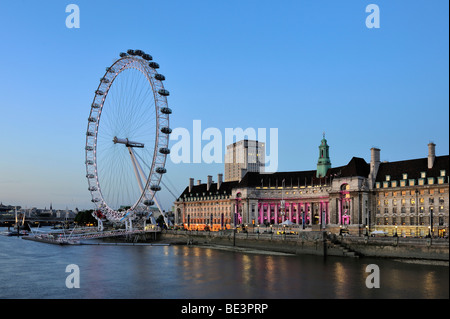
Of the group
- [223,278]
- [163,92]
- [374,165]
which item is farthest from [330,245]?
[163,92]

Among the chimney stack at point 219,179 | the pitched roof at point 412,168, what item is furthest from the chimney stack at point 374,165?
the chimney stack at point 219,179

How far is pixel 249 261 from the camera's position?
66.6m

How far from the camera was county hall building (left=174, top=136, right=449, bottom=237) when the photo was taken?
3497 inches

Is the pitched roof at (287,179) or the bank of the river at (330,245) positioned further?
the pitched roof at (287,179)

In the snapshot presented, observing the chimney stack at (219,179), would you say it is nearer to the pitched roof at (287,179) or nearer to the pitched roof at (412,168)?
the pitched roof at (287,179)

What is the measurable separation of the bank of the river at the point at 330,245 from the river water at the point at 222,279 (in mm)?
1915

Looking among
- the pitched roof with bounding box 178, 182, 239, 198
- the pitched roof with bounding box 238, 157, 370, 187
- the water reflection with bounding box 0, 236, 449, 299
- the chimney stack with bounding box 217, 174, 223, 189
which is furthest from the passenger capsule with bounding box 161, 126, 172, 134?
the chimney stack with bounding box 217, 174, 223, 189

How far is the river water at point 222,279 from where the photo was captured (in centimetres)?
4147

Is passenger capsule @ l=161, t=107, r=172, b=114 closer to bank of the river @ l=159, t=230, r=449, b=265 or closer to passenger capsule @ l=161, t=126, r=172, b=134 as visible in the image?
passenger capsule @ l=161, t=126, r=172, b=134

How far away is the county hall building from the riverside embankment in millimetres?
3559

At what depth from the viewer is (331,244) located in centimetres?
7250
